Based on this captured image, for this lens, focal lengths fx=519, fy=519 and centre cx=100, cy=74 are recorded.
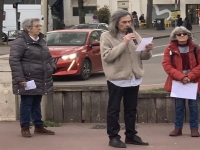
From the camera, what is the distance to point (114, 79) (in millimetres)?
6516

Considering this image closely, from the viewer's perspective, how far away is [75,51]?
14.5 meters

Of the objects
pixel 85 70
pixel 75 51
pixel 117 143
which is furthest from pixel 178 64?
pixel 85 70

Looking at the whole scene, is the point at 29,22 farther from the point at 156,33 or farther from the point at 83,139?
the point at 156,33

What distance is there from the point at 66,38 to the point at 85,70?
4.05 feet

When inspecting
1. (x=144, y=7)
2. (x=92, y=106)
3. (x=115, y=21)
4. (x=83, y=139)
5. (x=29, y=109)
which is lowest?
(x=83, y=139)

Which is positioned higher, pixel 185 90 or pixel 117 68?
pixel 117 68

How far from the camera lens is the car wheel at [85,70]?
14742 mm

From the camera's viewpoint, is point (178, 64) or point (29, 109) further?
point (29, 109)

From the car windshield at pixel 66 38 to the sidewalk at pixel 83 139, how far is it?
7089 millimetres

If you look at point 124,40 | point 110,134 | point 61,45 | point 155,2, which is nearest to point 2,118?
point 110,134

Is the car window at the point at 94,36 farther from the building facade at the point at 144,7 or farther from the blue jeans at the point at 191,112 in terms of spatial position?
the building facade at the point at 144,7

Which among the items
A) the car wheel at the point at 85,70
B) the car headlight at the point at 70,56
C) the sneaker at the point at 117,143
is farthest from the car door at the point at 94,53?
the sneaker at the point at 117,143

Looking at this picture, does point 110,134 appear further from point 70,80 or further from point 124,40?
point 70,80

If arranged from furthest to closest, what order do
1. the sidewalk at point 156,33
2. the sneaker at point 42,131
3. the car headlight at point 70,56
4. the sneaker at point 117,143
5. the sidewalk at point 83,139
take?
the sidewalk at point 156,33, the car headlight at point 70,56, the sneaker at point 42,131, the sidewalk at point 83,139, the sneaker at point 117,143
